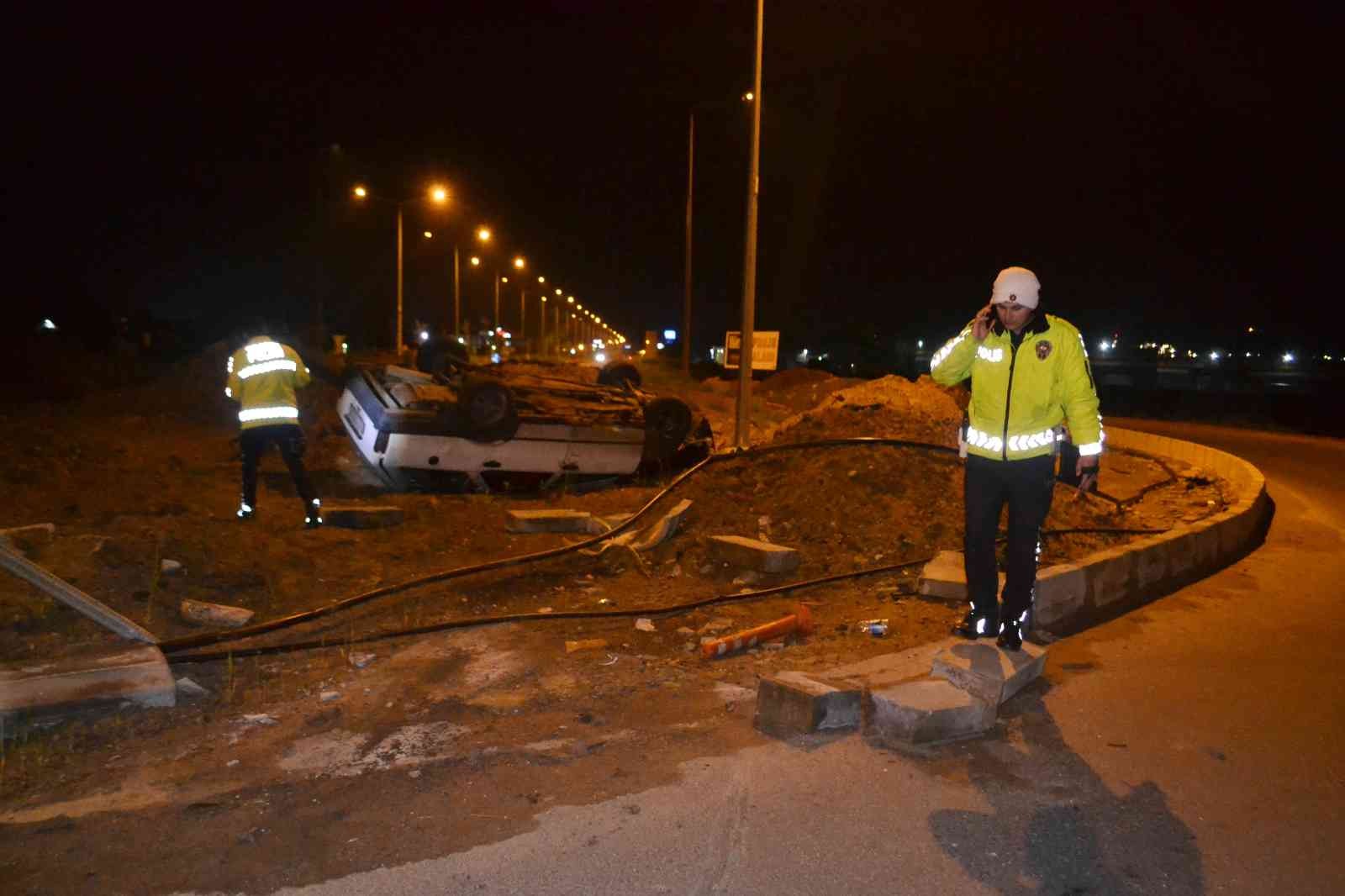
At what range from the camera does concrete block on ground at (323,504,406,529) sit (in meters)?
8.70

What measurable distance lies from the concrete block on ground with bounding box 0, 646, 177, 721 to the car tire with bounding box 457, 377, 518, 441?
6.24 meters

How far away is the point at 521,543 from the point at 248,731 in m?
4.30

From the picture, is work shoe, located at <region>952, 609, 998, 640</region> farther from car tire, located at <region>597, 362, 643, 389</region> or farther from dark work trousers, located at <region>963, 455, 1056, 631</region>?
car tire, located at <region>597, 362, 643, 389</region>

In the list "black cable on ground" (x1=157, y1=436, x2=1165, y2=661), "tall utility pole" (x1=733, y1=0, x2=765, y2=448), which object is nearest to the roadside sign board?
"tall utility pole" (x1=733, y1=0, x2=765, y2=448)

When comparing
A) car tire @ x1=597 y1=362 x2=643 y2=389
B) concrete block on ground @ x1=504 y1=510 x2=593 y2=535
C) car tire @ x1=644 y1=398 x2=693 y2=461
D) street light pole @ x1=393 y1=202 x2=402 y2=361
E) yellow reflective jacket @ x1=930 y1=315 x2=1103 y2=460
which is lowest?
concrete block on ground @ x1=504 y1=510 x2=593 y2=535

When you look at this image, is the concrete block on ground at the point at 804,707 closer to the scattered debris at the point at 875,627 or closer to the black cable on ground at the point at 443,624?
the scattered debris at the point at 875,627

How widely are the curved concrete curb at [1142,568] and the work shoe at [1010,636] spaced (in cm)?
96

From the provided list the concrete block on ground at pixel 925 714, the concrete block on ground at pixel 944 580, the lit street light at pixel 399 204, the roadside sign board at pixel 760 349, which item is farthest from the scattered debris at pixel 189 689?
the lit street light at pixel 399 204

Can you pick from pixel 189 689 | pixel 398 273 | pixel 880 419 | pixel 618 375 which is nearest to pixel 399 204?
pixel 398 273

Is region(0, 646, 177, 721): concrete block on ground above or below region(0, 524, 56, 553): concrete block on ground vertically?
below

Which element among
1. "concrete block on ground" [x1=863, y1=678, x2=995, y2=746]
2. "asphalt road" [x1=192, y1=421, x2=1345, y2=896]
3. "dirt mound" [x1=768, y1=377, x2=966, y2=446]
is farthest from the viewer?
"dirt mound" [x1=768, y1=377, x2=966, y2=446]

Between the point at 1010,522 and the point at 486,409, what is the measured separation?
7051mm

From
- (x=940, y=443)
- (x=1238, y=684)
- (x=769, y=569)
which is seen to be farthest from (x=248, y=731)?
(x=940, y=443)

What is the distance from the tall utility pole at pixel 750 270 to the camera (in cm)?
1359
